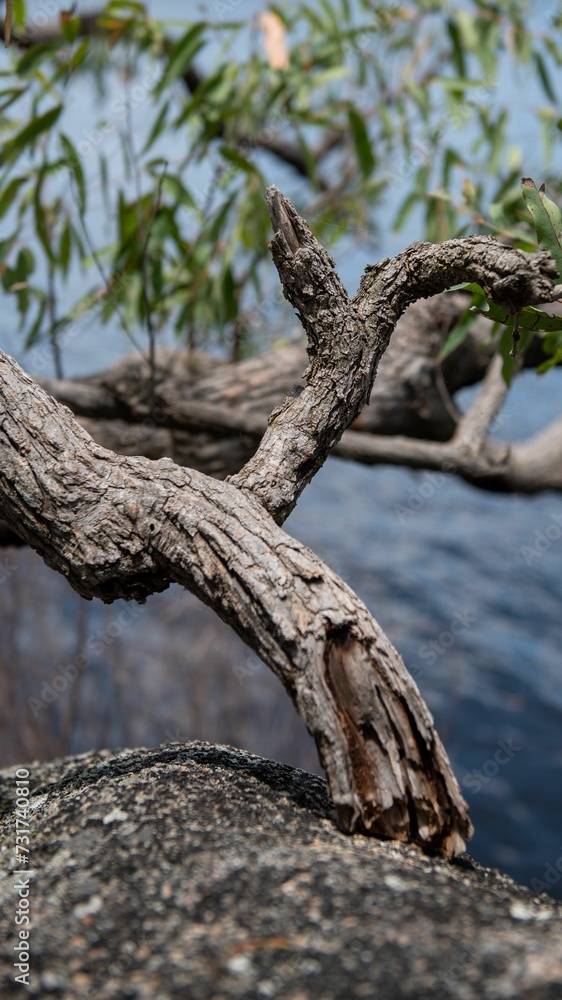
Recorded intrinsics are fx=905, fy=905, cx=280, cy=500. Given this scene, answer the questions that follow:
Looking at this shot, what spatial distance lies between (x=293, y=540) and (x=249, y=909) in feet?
1.02

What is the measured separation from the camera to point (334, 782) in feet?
2.44

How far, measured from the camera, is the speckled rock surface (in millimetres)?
572

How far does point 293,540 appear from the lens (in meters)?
0.82

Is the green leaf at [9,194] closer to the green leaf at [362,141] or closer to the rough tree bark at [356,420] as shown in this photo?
the rough tree bark at [356,420]

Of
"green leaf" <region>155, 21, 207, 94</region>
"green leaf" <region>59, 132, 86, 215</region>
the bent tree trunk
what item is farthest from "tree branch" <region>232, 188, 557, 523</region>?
"green leaf" <region>155, 21, 207, 94</region>

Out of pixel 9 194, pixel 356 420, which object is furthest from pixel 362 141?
pixel 9 194

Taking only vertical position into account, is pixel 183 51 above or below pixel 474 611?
above

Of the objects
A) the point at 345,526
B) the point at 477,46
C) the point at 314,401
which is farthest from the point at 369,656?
the point at 345,526

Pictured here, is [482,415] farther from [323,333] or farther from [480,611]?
[480,611]

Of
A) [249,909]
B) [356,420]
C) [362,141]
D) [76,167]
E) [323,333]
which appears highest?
[362,141]

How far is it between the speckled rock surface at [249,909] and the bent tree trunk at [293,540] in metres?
0.07

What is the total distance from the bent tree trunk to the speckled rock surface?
70mm

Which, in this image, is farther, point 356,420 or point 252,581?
point 356,420

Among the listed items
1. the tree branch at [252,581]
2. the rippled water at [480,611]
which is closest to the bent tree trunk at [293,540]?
the tree branch at [252,581]
